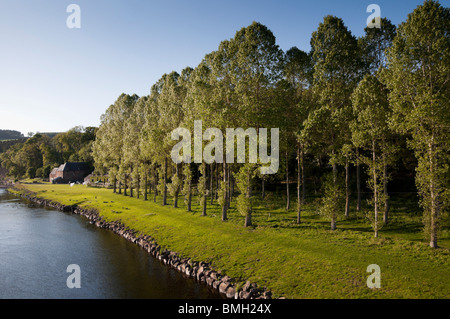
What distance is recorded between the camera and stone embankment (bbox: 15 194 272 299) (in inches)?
843

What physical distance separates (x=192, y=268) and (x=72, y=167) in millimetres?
127378

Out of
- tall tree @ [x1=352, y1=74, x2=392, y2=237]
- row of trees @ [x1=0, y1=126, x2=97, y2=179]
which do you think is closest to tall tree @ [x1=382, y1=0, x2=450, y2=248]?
tall tree @ [x1=352, y1=74, x2=392, y2=237]

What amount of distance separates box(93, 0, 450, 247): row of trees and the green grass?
230cm

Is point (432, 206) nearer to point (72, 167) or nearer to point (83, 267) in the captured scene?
point (83, 267)

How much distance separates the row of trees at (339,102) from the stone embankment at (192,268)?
33.3 ft

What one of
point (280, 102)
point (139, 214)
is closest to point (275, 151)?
point (280, 102)

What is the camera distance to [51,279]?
25.8 metres

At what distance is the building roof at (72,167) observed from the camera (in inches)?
5141

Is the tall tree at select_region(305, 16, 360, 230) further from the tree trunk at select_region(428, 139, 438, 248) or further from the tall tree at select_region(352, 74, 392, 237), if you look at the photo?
the tree trunk at select_region(428, 139, 438, 248)

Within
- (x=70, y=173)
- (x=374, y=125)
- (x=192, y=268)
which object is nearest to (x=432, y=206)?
(x=374, y=125)

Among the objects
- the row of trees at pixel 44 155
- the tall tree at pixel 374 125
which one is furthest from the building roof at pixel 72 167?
the tall tree at pixel 374 125

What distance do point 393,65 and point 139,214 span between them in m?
41.7

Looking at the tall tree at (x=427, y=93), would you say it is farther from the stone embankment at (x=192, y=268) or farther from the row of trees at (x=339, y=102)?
the stone embankment at (x=192, y=268)
